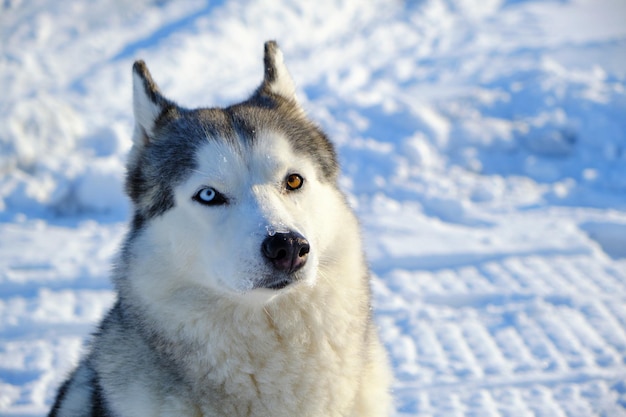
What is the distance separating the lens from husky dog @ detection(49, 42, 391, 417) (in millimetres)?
2125

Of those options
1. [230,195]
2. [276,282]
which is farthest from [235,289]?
[230,195]

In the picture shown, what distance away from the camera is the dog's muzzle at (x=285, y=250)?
1996mm

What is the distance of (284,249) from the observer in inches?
78.5

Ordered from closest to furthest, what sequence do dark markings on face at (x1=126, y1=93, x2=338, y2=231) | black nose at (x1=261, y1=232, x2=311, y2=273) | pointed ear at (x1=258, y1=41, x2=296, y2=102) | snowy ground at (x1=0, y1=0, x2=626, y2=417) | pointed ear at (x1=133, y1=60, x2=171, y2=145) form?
black nose at (x1=261, y1=232, x2=311, y2=273)
dark markings on face at (x1=126, y1=93, x2=338, y2=231)
pointed ear at (x1=133, y1=60, x2=171, y2=145)
pointed ear at (x1=258, y1=41, x2=296, y2=102)
snowy ground at (x1=0, y1=0, x2=626, y2=417)

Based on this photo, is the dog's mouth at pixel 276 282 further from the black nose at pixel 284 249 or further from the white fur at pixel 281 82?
the white fur at pixel 281 82

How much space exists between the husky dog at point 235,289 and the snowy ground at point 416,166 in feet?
4.66

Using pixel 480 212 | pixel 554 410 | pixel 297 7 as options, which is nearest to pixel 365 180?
pixel 480 212

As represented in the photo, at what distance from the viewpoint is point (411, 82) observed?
852 cm

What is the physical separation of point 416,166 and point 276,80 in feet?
13.1

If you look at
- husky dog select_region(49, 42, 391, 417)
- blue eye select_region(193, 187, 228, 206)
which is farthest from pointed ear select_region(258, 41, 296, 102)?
blue eye select_region(193, 187, 228, 206)

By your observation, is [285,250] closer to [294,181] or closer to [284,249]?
[284,249]

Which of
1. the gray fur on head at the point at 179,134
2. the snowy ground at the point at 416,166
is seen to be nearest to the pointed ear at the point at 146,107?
the gray fur on head at the point at 179,134

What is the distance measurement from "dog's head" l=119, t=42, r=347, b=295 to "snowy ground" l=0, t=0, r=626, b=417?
66.9 inches

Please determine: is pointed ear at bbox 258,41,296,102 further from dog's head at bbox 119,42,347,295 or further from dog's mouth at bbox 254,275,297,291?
dog's mouth at bbox 254,275,297,291
